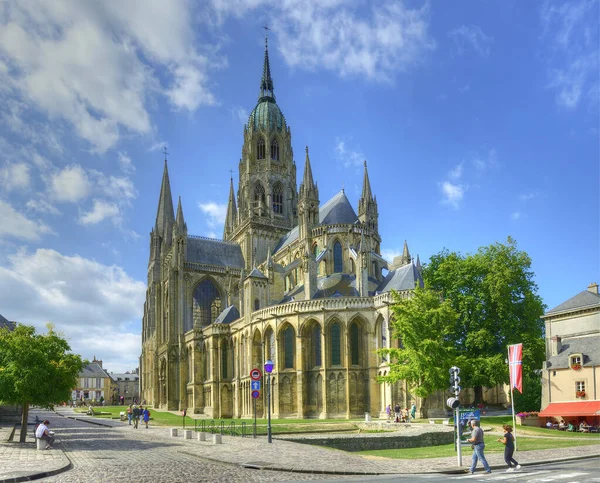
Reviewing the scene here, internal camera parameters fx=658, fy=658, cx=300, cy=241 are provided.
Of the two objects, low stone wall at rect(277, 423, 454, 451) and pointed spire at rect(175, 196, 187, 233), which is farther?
pointed spire at rect(175, 196, 187, 233)

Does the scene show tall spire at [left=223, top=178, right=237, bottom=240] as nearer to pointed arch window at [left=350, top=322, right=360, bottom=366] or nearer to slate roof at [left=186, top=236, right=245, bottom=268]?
slate roof at [left=186, top=236, right=245, bottom=268]

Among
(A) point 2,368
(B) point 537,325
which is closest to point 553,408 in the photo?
(B) point 537,325

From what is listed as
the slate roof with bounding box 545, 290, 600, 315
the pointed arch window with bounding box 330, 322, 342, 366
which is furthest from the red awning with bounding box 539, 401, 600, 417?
the pointed arch window with bounding box 330, 322, 342, 366

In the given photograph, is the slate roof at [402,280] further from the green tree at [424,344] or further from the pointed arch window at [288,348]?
the pointed arch window at [288,348]

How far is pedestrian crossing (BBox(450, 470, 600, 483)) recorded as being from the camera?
1681cm

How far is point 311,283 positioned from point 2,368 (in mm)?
30430

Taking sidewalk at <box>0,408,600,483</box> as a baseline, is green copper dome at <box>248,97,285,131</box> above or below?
above

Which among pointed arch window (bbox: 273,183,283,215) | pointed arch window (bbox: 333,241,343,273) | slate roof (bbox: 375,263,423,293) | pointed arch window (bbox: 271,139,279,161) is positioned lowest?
slate roof (bbox: 375,263,423,293)

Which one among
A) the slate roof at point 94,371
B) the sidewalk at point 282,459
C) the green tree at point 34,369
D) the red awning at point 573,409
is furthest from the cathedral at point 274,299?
the slate roof at point 94,371

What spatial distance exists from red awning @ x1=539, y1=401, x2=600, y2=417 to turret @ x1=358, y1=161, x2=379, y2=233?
28.2 metres

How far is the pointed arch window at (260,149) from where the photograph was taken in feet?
293

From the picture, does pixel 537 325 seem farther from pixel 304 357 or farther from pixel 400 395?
pixel 304 357

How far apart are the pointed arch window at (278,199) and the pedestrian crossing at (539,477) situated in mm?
69487

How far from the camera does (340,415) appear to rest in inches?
2048
